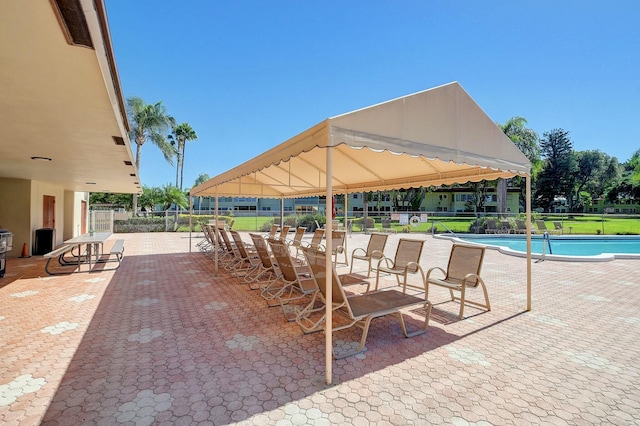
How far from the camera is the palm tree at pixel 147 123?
28.0 meters

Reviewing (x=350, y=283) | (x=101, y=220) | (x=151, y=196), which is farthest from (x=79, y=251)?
(x=151, y=196)

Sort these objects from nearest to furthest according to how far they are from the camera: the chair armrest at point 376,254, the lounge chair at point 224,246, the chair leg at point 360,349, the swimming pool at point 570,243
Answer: the chair leg at point 360,349 → the chair armrest at point 376,254 → the lounge chair at point 224,246 → the swimming pool at point 570,243

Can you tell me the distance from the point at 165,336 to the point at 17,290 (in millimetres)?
4748

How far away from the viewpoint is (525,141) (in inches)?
933

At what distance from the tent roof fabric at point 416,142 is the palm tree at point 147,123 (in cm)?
2640

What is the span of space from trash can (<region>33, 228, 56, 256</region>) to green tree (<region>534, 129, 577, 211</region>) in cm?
5415

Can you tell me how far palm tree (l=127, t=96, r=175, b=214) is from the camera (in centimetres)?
2798

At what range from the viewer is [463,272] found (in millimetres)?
4953

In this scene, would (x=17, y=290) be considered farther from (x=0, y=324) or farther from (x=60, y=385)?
(x=60, y=385)

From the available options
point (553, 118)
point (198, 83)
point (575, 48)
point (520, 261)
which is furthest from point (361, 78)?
point (553, 118)

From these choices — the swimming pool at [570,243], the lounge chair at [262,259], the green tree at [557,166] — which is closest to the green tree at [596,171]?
the green tree at [557,166]

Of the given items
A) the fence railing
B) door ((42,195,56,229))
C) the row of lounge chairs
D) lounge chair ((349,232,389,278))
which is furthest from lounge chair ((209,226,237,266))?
the fence railing

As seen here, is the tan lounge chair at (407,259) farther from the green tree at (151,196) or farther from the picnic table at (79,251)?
the green tree at (151,196)

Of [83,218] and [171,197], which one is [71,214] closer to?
[83,218]
